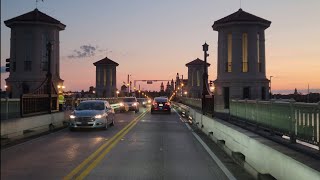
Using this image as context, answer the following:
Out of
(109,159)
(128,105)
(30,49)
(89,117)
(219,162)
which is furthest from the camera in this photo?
(30,49)

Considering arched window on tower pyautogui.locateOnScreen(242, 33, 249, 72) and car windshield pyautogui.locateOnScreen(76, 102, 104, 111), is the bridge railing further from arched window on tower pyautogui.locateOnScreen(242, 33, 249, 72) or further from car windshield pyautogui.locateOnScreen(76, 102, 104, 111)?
arched window on tower pyautogui.locateOnScreen(242, 33, 249, 72)

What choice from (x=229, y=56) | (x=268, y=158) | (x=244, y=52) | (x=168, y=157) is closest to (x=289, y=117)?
(x=168, y=157)

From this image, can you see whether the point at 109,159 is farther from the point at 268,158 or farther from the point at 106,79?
the point at 106,79

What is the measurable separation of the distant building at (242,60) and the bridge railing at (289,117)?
37.3 m

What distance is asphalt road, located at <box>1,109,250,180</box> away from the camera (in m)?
10.0

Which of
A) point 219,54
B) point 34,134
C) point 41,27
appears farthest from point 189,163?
point 41,27

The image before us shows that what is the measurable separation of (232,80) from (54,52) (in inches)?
985

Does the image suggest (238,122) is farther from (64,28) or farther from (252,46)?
(64,28)

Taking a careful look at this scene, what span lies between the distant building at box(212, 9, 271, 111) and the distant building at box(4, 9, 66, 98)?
2277 centimetres

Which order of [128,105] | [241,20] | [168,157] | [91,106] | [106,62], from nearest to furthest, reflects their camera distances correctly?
[168,157] → [91,106] → [128,105] → [241,20] → [106,62]

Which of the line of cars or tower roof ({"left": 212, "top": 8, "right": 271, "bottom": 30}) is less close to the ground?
tower roof ({"left": 212, "top": 8, "right": 271, "bottom": 30})

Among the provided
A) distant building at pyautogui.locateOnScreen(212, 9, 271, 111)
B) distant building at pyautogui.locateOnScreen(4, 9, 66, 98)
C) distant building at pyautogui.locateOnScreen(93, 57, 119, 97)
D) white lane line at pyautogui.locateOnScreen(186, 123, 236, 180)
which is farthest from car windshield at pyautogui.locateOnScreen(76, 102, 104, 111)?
distant building at pyautogui.locateOnScreen(93, 57, 119, 97)

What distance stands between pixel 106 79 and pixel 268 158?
10228 centimetres

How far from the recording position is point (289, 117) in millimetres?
13648
